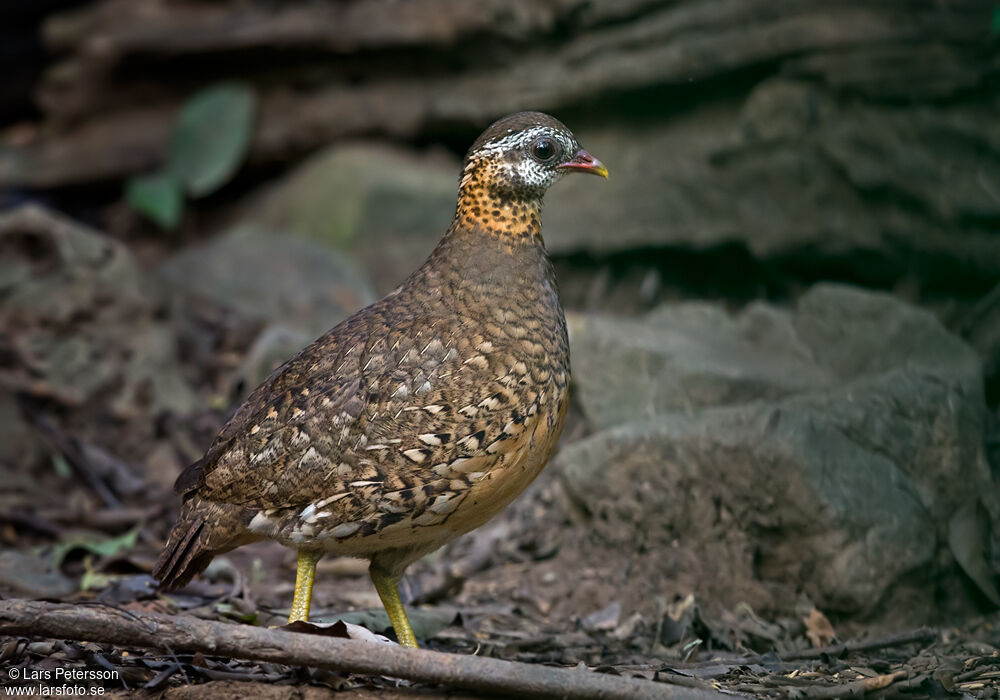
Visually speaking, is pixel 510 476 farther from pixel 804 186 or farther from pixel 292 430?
pixel 804 186

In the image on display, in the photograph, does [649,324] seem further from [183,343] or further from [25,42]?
[25,42]

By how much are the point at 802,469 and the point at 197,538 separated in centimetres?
303

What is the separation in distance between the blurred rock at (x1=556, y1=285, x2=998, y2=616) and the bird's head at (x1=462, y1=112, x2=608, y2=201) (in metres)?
1.89

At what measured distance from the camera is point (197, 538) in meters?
4.98

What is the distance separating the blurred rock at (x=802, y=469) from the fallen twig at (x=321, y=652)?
78.3 inches

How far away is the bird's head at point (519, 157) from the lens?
16.1ft

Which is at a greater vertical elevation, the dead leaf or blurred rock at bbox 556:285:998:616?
blurred rock at bbox 556:285:998:616

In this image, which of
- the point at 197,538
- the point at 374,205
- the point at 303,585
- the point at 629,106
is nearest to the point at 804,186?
the point at 629,106

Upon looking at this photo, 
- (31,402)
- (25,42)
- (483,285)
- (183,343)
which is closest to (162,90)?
(25,42)

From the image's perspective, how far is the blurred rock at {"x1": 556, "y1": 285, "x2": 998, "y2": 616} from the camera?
5602mm

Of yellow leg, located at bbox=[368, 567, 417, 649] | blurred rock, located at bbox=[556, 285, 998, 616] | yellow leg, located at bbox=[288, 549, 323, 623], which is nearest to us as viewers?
yellow leg, located at bbox=[288, 549, 323, 623]

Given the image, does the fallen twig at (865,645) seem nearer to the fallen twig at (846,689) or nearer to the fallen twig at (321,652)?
the fallen twig at (846,689)

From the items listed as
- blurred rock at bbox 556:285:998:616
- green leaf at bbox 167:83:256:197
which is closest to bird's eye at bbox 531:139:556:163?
blurred rock at bbox 556:285:998:616

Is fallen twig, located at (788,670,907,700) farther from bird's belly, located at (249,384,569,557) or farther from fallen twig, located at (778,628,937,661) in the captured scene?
bird's belly, located at (249,384,569,557)
